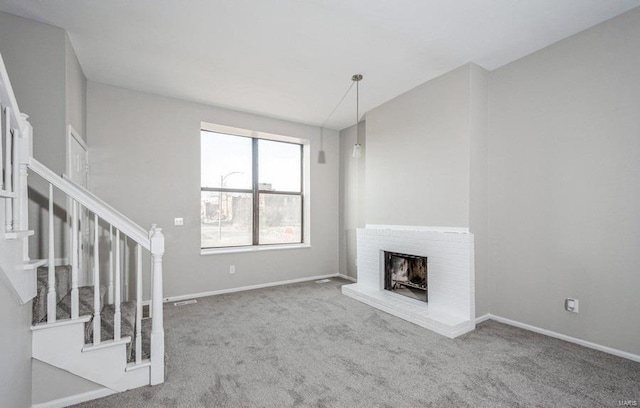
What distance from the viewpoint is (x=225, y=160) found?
4.75 meters

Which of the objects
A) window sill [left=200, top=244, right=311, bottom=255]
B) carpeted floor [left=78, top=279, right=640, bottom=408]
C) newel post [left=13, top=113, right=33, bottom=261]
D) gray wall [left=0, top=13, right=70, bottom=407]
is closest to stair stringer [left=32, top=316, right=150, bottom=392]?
carpeted floor [left=78, top=279, right=640, bottom=408]

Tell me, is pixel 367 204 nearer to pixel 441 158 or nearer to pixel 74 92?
pixel 441 158

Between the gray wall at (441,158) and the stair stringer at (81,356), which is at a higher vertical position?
the gray wall at (441,158)

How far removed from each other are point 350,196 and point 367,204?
0.85 meters

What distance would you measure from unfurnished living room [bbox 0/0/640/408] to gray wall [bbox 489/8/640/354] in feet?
0.06

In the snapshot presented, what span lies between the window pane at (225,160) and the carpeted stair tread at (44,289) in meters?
2.33

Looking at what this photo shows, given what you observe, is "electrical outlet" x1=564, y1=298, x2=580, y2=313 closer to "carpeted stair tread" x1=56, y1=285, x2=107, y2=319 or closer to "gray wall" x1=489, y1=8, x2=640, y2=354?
"gray wall" x1=489, y1=8, x2=640, y2=354

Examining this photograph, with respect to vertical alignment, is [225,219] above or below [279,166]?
below

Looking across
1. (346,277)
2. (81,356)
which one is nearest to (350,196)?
(346,277)

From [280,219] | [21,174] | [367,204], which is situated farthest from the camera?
[280,219]

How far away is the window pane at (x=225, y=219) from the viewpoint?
4500 mm

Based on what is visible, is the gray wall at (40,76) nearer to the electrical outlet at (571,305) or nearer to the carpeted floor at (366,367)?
the carpeted floor at (366,367)

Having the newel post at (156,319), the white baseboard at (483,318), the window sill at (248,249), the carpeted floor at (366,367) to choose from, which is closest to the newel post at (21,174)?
the newel post at (156,319)

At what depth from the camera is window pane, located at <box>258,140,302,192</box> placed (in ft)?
16.7
